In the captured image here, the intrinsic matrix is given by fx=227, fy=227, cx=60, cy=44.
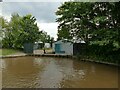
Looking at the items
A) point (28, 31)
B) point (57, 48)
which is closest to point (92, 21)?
point (57, 48)

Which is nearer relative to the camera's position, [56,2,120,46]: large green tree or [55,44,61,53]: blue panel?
[56,2,120,46]: large green tree

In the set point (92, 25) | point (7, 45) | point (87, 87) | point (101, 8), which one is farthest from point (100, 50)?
point (7, 45)

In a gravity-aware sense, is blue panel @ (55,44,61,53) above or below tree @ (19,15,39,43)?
below

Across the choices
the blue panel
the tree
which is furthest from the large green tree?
the tree

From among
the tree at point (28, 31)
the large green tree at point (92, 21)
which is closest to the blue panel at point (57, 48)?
the tree at point (28, 31)

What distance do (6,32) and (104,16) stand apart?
2082cm

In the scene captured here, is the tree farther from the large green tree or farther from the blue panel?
the large green tree

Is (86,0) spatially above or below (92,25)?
above

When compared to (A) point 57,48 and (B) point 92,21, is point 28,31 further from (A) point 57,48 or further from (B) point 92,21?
(B) point 92,21

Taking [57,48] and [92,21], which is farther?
[57,48]

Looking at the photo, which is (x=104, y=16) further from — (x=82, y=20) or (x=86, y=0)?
(x=82, y=20)

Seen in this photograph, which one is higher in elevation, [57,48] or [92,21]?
[92,21]

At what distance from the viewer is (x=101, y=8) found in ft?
55.8

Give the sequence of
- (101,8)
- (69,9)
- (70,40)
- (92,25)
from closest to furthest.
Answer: (101,8)
(92,25)
(69,9)
(70,40)
